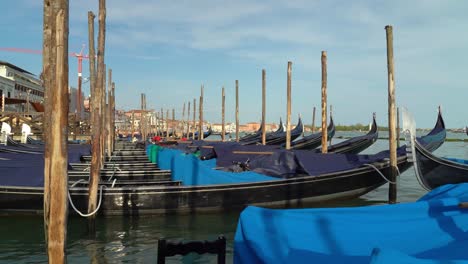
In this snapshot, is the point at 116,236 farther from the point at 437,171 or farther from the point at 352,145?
the point at 352,145

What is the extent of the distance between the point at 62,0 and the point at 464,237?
12.8 feet

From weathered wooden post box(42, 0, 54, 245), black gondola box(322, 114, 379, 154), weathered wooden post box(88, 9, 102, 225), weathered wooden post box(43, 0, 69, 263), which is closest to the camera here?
weathered wooden post box(43, 0, 69, 263)

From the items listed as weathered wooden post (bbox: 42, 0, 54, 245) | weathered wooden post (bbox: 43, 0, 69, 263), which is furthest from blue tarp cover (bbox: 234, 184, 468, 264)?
weathered wooden post (bbox: 42, 0, 54, 245)

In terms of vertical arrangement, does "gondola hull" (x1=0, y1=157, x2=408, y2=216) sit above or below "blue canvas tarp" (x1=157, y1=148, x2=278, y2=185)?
below

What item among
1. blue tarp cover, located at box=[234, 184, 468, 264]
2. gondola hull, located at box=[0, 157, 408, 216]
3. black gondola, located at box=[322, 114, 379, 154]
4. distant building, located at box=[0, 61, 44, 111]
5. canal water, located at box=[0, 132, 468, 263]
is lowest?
canal water, located at box=[0, 132, 468, 263]

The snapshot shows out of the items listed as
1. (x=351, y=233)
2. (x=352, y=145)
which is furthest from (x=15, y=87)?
(x=351, y=233)

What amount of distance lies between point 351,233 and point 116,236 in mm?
4561

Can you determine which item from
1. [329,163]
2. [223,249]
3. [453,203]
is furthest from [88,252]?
[329,163]

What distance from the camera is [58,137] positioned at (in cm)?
325

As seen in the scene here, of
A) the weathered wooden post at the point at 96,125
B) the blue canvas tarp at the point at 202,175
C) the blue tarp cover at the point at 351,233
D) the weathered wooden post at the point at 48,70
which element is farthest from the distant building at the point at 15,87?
the blue tarp cover at the point at 351,233

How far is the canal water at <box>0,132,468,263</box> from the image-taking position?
18.4 feet

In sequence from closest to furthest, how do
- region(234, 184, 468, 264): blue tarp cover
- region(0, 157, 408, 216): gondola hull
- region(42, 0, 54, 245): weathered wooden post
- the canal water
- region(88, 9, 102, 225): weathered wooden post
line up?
region(234, 184, 468, 264): blue tarp cover → region(42, 0, 54, 245): weathered wooden post → the canal water → region(88, 9, 102, 225): weathered wooden post → region(0, 157, 408, 216): gondola hull

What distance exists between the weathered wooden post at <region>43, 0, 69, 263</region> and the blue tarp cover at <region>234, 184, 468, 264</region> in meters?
1.51

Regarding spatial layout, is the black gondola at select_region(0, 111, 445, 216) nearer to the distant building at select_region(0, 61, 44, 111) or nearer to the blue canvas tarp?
the blue canvas tarp
